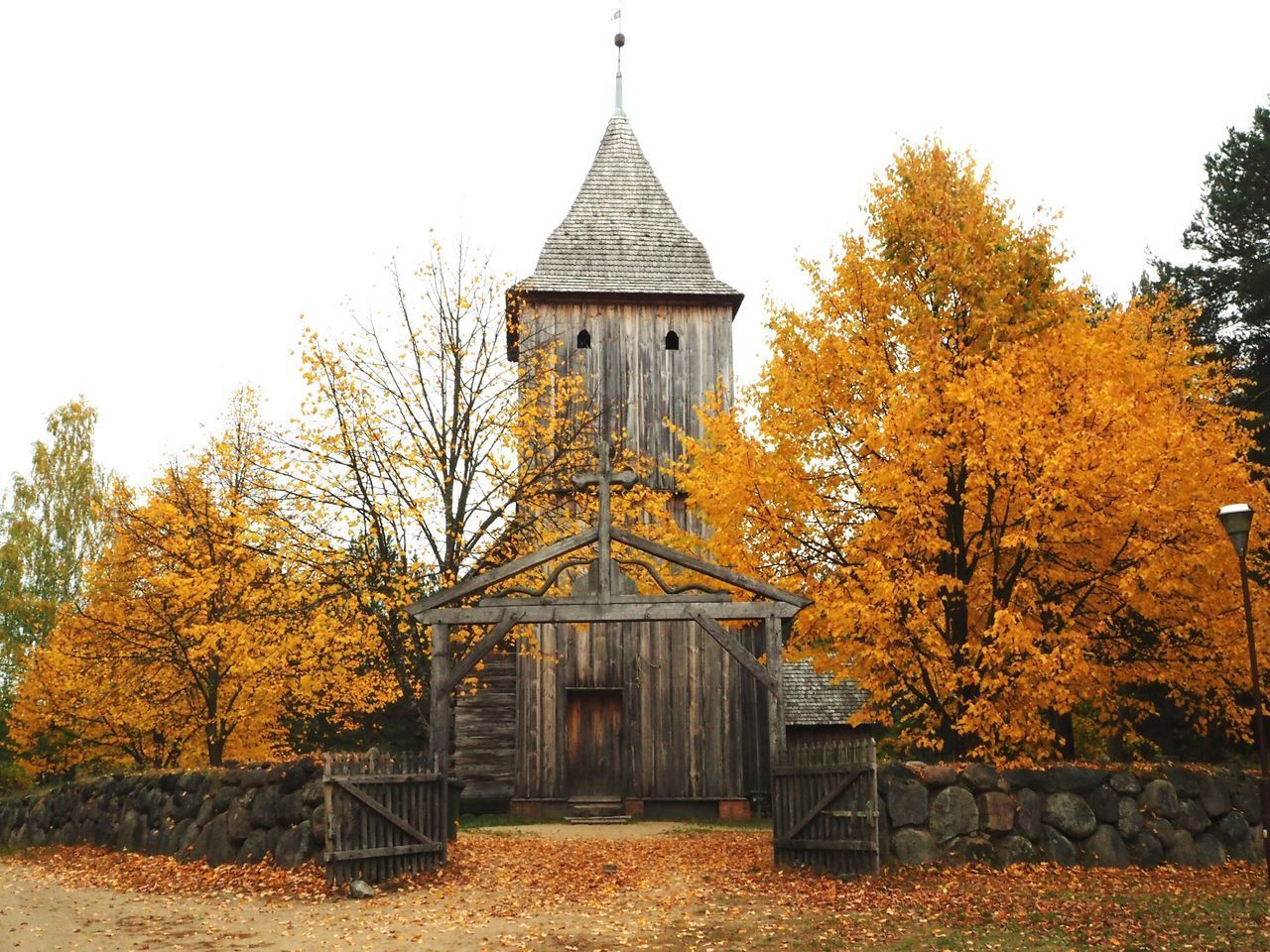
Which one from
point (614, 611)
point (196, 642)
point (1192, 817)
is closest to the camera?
point (1192, 817)

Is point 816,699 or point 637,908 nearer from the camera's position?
point 637,908

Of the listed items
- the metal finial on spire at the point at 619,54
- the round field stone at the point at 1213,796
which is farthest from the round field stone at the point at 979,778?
the metal finial on spire at the point at 619,54

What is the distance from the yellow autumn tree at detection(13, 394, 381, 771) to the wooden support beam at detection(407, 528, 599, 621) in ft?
8.14

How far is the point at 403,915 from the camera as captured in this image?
1054 cm

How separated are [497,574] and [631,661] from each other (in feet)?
27.8

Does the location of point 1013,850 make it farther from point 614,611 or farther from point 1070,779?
point 614,611

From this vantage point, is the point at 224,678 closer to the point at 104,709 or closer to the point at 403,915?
Result: the point at 104,709

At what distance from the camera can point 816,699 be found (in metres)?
25.7

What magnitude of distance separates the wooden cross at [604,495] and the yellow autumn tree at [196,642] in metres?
4.21

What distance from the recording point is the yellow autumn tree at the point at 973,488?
1262 centimetres

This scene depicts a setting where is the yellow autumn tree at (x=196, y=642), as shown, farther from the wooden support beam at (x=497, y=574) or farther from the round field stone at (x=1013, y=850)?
the round field stone at (x=1013, y=850)

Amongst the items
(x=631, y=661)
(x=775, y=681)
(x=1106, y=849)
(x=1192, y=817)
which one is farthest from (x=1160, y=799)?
(x=631, y=661)

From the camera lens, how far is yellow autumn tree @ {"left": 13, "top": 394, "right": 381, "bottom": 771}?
16.6m

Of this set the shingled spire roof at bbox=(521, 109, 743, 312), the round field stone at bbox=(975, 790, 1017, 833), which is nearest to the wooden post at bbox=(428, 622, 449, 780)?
the round field stone at bbox=(975, 790, 1017, 833)
